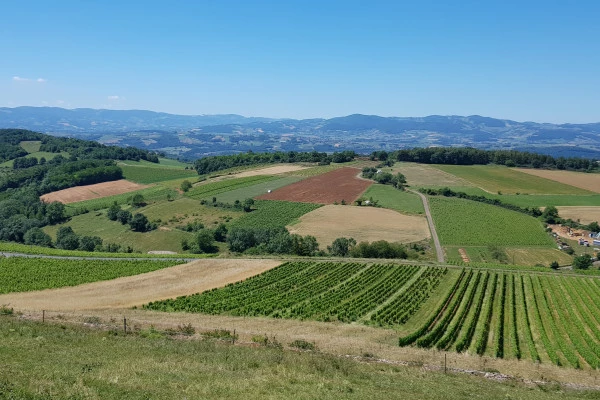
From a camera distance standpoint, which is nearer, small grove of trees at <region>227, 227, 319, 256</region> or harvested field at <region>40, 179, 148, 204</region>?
A: small grove of trees at <region>227, 227, 319, 256</region>

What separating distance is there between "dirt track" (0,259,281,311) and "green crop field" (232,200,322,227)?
31.4 m

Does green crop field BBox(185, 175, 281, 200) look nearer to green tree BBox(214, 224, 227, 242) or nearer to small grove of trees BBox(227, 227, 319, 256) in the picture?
green tree BBox(214, 224, 227, 242)

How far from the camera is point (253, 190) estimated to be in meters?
126

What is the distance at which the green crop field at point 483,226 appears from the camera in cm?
8331

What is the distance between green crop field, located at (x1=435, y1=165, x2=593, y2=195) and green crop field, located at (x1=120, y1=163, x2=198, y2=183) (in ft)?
296

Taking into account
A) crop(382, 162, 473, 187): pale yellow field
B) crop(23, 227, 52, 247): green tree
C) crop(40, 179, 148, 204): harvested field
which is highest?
crop(382, 162, 473, 187): pale yellow field

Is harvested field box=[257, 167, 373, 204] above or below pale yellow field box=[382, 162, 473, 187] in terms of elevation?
below

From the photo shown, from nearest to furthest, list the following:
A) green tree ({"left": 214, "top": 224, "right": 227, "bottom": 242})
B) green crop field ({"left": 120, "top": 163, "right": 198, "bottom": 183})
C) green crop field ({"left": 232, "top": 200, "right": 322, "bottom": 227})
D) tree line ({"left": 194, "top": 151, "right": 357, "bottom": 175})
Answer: green tree ({"left": 214, "top": 224, "right": 227, "bottom": 242}) → green crop field ({"left": 232, "top": 200, "right": 322, "bottom": 227}) → green crop field ({"left": 120, "top": 163, "right": 198, "bottom": 183}) → tree line ({"left": 194, "top": 151, "right": 357, "bottom": 175})

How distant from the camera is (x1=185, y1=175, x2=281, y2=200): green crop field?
408ft

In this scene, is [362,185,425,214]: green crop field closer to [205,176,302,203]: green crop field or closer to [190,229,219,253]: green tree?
[205,176,302,203]: green crop field

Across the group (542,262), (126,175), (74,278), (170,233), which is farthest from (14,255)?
(126,175)

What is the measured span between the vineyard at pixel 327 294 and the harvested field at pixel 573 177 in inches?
3733

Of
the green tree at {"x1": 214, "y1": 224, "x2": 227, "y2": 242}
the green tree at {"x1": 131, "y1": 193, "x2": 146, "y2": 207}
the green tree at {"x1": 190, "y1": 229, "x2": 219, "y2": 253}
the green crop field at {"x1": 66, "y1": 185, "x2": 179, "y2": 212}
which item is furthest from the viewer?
the green crop field at {"x1": 66, "y1": 185, "x2": 179, "y2": 212}

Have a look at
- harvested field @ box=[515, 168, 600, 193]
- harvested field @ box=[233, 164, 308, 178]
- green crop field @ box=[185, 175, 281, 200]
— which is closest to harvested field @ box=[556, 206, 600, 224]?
harvested field @ box=[515, 168, 600, 193]
